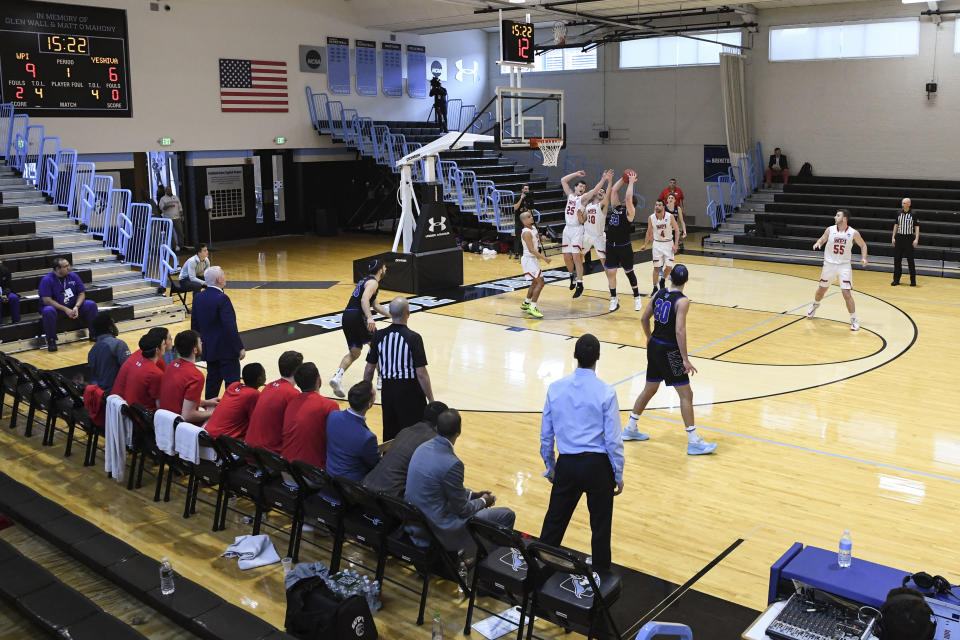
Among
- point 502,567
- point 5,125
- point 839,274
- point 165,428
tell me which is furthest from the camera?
point 5,125

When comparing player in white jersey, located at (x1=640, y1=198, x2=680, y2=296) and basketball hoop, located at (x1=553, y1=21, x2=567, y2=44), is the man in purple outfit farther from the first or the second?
basketball hoop, located at (x1=553, y1=21, x2=567, y2=44)

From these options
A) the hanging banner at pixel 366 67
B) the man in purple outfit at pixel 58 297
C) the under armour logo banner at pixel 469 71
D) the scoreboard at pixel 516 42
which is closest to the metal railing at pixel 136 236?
the man in purple outfit at pixel 58 297

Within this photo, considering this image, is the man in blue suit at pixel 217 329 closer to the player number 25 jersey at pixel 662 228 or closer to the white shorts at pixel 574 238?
the white shorts at pixel 574 238

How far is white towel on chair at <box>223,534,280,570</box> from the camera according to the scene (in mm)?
5816

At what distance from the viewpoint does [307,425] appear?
6.04 metres

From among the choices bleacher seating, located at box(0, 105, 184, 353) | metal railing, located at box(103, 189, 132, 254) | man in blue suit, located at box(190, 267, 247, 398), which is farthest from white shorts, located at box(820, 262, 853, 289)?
metal railing, located at box(103, 189, 132, 254)

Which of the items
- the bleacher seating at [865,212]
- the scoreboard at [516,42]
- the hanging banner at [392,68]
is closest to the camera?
the scoreboard at [516,42]

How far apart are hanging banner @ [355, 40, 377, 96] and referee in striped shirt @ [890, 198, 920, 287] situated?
13992 mm

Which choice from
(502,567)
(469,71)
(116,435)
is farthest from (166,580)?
(469,71)

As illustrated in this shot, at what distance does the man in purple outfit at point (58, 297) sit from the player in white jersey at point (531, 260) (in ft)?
20.5

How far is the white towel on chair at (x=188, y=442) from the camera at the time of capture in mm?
6289

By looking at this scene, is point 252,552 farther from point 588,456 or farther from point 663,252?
point 663,252

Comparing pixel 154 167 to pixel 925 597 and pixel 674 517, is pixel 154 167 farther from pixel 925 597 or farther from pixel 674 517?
pixel 925 597

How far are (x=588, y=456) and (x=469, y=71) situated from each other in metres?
23.4
